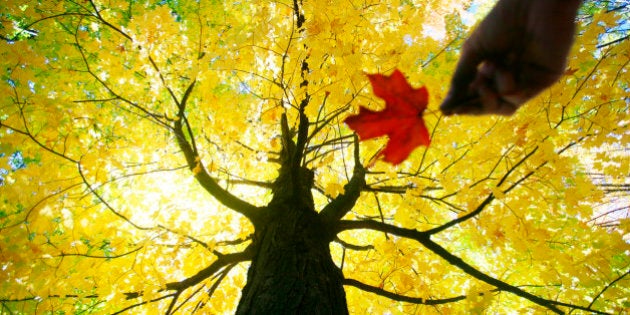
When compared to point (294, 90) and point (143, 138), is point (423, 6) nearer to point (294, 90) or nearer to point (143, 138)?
point (294, 90)

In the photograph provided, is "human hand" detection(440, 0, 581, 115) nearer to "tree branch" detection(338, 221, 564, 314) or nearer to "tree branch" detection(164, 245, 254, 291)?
"tree branch" detection(338, 221, 564, 314)

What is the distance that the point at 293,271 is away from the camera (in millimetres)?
2176

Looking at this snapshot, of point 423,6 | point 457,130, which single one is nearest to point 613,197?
point 457,130

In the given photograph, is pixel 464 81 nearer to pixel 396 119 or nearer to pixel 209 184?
pixel 396 119

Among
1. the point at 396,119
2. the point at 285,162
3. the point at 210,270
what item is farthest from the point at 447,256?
the point at 285,162

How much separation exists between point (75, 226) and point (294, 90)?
2351 mm

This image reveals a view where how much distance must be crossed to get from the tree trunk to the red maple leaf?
1341 mm

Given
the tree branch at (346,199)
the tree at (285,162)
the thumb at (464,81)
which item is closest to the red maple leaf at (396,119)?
the thumb at (464,81)

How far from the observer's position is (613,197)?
157 inches

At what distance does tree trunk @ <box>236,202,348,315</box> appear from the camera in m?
1.91

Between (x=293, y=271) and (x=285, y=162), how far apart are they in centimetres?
195

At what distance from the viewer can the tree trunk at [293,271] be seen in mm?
1914

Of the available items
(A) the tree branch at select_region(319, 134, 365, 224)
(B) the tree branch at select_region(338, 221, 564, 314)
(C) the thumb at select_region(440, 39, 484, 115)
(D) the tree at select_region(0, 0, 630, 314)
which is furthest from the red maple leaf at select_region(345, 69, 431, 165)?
(A) the tree branch at select_region(319, 134, 365, 224)

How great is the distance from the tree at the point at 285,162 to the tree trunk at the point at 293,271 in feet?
0.05
